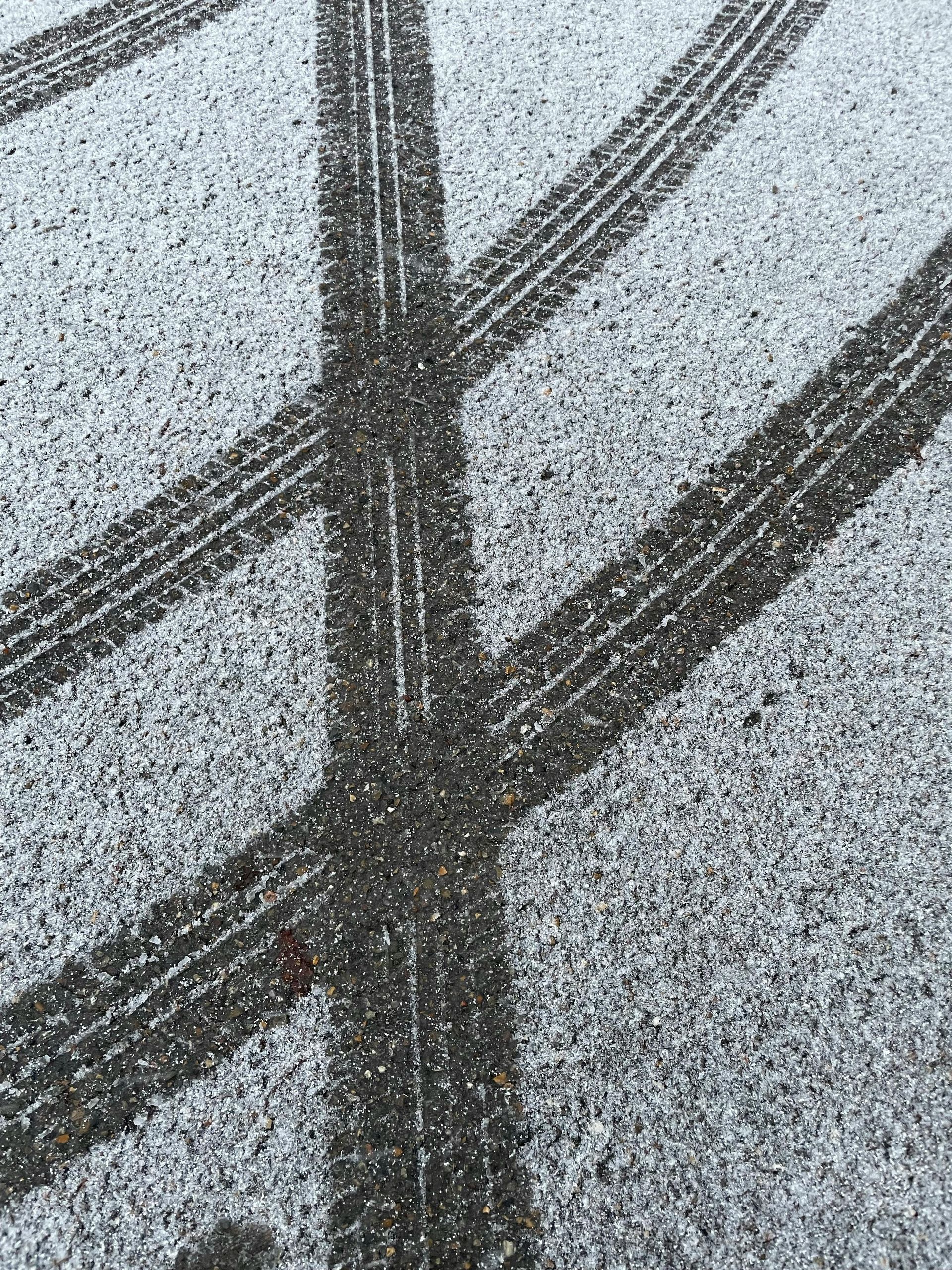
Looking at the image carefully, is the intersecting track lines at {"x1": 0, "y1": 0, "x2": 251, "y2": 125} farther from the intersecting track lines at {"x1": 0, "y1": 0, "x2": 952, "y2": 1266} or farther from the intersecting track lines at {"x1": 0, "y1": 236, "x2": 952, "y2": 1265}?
the intersecting track lines at {"x1": 0, "y1": 236, "x2": 952, "y2": 1265}

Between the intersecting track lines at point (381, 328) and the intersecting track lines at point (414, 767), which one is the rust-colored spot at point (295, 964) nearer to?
the intersecting track lines at point (414, 767)

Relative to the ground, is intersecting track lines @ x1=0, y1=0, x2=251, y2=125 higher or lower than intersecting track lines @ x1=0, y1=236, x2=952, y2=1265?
higher

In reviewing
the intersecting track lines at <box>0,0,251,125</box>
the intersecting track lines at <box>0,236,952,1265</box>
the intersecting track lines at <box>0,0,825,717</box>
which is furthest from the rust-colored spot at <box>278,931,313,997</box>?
the intersecting track lines at <box>0,0,251,125</box>

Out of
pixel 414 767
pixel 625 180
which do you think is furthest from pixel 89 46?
pixel 414 767

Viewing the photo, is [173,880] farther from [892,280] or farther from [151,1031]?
[892,280]

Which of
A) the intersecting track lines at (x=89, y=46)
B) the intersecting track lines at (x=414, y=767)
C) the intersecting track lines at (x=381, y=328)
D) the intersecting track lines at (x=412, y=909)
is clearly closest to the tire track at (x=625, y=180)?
the intersecting track lines at (x=381, y=328)

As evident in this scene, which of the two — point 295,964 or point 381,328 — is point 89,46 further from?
point 295,964
